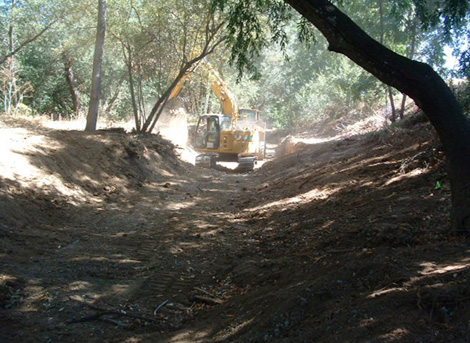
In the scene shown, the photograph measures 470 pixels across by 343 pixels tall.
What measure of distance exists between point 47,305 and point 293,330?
2.70 meters

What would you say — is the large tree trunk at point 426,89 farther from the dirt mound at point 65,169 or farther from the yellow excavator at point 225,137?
the yellow excavator at point 225,137

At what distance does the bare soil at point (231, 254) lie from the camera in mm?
3875

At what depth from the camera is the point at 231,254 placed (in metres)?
7.12

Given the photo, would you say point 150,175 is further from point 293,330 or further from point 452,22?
point 293,330

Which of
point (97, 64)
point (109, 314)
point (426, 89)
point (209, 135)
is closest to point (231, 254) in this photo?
point (109, 314)

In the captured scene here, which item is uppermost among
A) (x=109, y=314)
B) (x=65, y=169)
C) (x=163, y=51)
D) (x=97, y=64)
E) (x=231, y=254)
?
(x=163, y=51)

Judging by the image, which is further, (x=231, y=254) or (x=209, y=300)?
(x=231, y=254)

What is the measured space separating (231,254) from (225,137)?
13686 millimetres

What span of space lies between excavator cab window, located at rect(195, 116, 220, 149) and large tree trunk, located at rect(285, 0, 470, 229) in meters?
15.5

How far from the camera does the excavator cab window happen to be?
20.8 meters

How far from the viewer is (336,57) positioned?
3847 centimetres

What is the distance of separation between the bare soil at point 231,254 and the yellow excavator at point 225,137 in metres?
7.59

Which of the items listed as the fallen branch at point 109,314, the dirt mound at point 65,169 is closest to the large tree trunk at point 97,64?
the dirt mound at point 65,169

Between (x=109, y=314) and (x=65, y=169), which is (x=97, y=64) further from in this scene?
(x=109, y=314)
